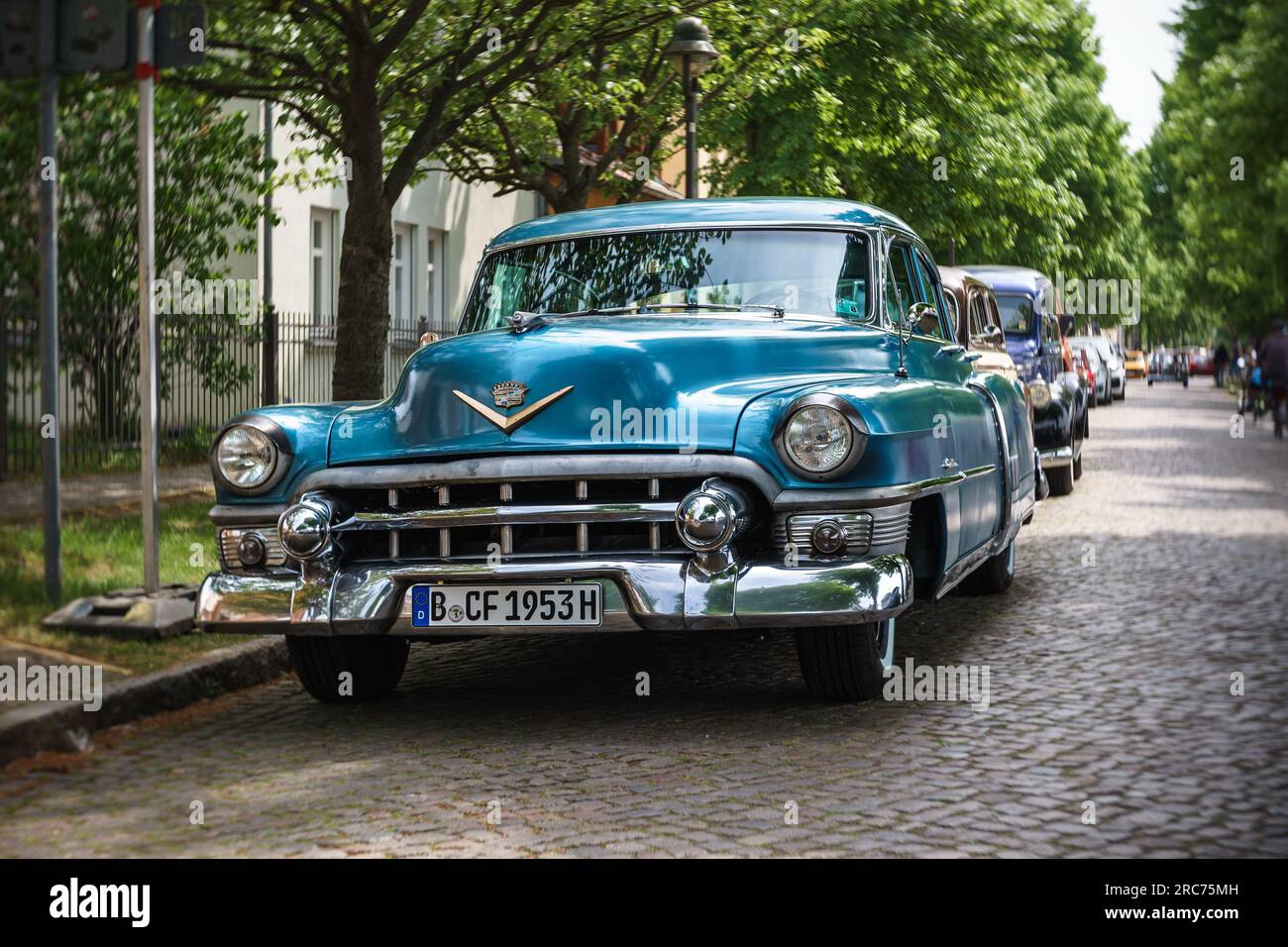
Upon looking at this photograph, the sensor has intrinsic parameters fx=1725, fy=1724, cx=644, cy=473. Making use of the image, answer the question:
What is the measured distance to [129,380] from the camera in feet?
52.2

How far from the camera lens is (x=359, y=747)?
5934mm

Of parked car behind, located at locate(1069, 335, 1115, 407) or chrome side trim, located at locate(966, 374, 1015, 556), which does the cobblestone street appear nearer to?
chrome side trim, located at locate(966, 374, 1015, 556)

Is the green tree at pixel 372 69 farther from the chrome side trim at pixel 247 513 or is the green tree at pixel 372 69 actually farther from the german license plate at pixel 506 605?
the german license plate at pixel 506 605

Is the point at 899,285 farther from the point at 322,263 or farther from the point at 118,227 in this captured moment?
the point at 322,263

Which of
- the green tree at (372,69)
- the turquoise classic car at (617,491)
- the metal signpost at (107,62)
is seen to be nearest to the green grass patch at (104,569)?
the metal signpost at (107,62)

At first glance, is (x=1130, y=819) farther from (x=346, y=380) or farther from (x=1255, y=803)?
(x=346, y=380)

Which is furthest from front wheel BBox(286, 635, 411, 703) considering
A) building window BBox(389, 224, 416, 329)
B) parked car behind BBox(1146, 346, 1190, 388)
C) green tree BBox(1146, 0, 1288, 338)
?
parked car behind BBox(1146, 346, 1190, 388)

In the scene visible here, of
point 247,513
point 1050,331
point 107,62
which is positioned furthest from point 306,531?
point 1050,331

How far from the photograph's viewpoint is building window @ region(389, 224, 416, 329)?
25.8 metres

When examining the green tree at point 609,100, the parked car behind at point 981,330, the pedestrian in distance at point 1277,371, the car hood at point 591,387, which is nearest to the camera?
the car hood at point 591,387

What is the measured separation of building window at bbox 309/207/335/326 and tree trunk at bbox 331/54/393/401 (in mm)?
9596

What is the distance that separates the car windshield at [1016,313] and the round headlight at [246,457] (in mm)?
12014

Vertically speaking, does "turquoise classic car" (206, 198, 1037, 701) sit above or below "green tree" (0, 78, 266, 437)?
below

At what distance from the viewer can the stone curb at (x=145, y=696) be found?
5.84 meters
